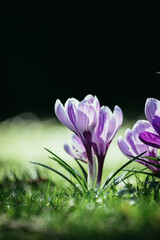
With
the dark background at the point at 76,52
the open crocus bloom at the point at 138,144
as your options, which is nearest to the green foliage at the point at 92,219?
the open crocus bloom at the point at 138,144

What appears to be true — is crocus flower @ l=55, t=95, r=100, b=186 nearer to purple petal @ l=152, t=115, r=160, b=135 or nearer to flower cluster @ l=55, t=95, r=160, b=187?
flower cluster @ l=55, t=95, r=160, b=187

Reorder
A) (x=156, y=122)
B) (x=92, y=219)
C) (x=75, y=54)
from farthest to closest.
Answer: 1. (x=75, y=54)
2. (x=156, y=122)
3. (x=92, y=219)

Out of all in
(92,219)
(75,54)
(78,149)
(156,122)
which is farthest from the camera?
(75,54)

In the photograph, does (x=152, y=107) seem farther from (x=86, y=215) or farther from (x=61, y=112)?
(x=86, y=215)

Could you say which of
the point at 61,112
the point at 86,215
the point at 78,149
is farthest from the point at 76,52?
the point at 86,215

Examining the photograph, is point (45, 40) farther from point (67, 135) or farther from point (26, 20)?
point (67, 135)


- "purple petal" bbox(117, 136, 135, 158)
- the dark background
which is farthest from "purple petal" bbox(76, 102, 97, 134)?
the dark background

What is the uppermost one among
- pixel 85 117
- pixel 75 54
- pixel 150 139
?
pixel 75 54
